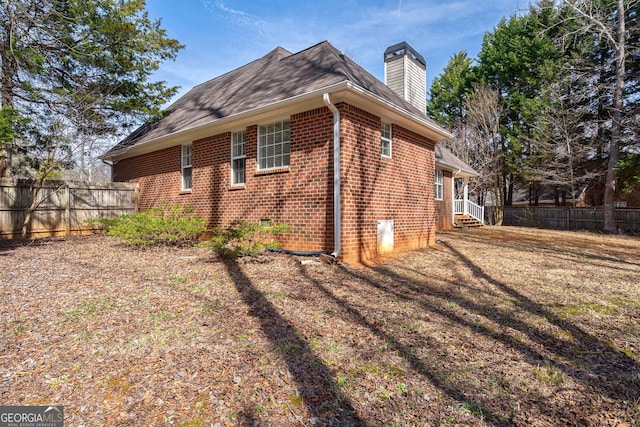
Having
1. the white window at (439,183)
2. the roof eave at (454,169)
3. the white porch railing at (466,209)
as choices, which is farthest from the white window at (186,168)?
the white porch railing at (466,209)

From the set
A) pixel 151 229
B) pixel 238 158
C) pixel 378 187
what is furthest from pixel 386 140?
pixel 151 229

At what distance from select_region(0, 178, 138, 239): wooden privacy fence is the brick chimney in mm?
10842

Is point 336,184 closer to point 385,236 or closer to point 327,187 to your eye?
point 327,187

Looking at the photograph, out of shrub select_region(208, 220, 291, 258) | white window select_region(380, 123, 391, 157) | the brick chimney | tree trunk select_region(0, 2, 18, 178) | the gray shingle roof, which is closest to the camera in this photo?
shrub select_region(208, 220, 291, 258)

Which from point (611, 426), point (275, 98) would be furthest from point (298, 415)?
point (275, 98)

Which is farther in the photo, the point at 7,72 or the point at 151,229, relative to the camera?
the point at 7,72

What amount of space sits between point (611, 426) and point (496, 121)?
2493 cm

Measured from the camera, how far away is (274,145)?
25.6 ft

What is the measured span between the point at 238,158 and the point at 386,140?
3847 millimetres

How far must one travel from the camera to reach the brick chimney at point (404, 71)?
1284 cm

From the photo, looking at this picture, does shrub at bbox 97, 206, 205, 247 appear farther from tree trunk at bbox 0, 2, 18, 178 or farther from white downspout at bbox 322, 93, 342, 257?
tree trunk at bbox 0, 2, 18, 178

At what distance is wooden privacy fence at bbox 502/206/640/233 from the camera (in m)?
16.6

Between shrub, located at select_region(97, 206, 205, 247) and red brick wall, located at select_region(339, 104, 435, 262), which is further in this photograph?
shrub, located at select_region(97, 206, 205, 247)

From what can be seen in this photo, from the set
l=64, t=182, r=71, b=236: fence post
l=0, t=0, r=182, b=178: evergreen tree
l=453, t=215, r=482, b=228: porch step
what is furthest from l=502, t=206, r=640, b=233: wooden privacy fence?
l=64, t=182, r=71, b=236: fence post
